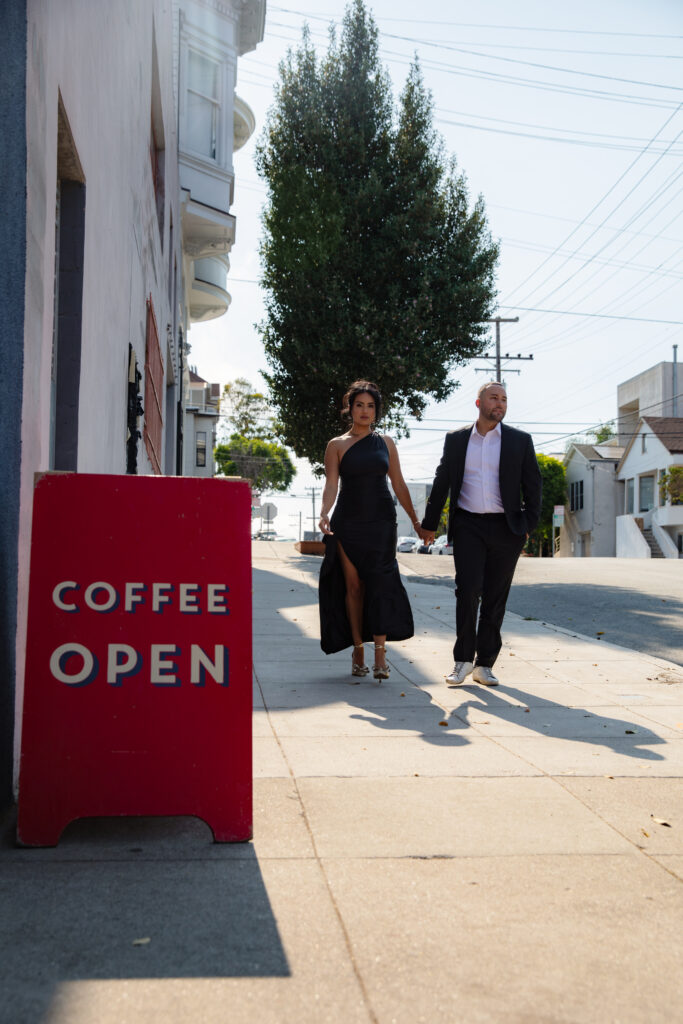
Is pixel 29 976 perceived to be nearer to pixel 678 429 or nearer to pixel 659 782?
pixel 659 782

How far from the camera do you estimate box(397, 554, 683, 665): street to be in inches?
362

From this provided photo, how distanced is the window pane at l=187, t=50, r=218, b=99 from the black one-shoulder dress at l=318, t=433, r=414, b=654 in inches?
575

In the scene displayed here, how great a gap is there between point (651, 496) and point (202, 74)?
137ft

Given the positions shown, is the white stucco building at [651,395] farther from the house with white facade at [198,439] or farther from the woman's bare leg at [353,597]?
the woman's bare leg at [353,597]

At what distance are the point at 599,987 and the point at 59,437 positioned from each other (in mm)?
3843

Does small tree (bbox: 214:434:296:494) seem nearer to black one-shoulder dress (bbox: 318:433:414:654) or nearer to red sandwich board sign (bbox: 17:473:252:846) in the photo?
black one-shoulder dress (bbox: 318:433:414:654)

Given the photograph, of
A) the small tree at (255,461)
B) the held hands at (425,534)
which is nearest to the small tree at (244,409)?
the small tree at (255,461)

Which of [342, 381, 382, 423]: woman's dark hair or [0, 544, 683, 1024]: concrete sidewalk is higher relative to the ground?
[342, 381, 382, 423]: woman's dark hair

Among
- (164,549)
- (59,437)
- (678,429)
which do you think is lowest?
(164,549)

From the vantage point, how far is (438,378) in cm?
2064

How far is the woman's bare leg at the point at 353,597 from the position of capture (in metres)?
6.13

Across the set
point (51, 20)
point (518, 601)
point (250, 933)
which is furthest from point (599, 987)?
point (518, 601)

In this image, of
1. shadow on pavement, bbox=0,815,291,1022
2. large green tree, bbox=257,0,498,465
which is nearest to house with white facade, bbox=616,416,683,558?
large green tree, bbox=257,0,498,465

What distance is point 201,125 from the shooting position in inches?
722
